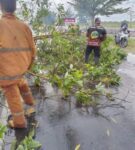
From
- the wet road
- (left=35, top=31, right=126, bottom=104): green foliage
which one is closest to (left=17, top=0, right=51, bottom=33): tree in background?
(left=35, top=31, right=126, bottom=104): green foliage

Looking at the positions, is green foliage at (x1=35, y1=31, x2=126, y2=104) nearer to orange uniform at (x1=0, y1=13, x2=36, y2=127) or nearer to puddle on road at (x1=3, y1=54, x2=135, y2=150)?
puddle on road at (x1=3, y1=54, x2=135, y2=150)

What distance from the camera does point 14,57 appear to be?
5375 mm

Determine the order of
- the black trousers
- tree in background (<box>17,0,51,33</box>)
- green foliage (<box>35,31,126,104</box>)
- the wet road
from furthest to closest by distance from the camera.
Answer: tree in background (<box>17,0,51,33</box>) → the black trousers → green foliage (<box>35,31,126,104</box>) → the wet road

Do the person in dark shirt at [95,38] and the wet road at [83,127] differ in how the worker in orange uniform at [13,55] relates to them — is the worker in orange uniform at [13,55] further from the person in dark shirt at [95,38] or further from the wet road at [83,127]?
the person in dark shirt at [95,38]

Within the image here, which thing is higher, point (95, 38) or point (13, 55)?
point (13, 55)

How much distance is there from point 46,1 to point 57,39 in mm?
2962

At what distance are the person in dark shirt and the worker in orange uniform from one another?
22.9ft

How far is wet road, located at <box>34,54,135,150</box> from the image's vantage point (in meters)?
5.23

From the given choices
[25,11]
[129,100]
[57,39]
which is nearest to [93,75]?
[129,100]

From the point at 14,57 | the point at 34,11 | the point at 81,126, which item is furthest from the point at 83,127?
the point at 34,11

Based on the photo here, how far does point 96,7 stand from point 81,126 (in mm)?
49317

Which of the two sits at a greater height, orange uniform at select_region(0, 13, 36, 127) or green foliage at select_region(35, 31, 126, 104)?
orange uniform at select_region(0, 13, 36, 127)

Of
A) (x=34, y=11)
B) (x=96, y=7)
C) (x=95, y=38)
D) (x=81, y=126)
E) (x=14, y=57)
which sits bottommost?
(x=96, y=7)

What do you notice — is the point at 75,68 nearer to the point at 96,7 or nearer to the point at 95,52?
the point at 95,52
